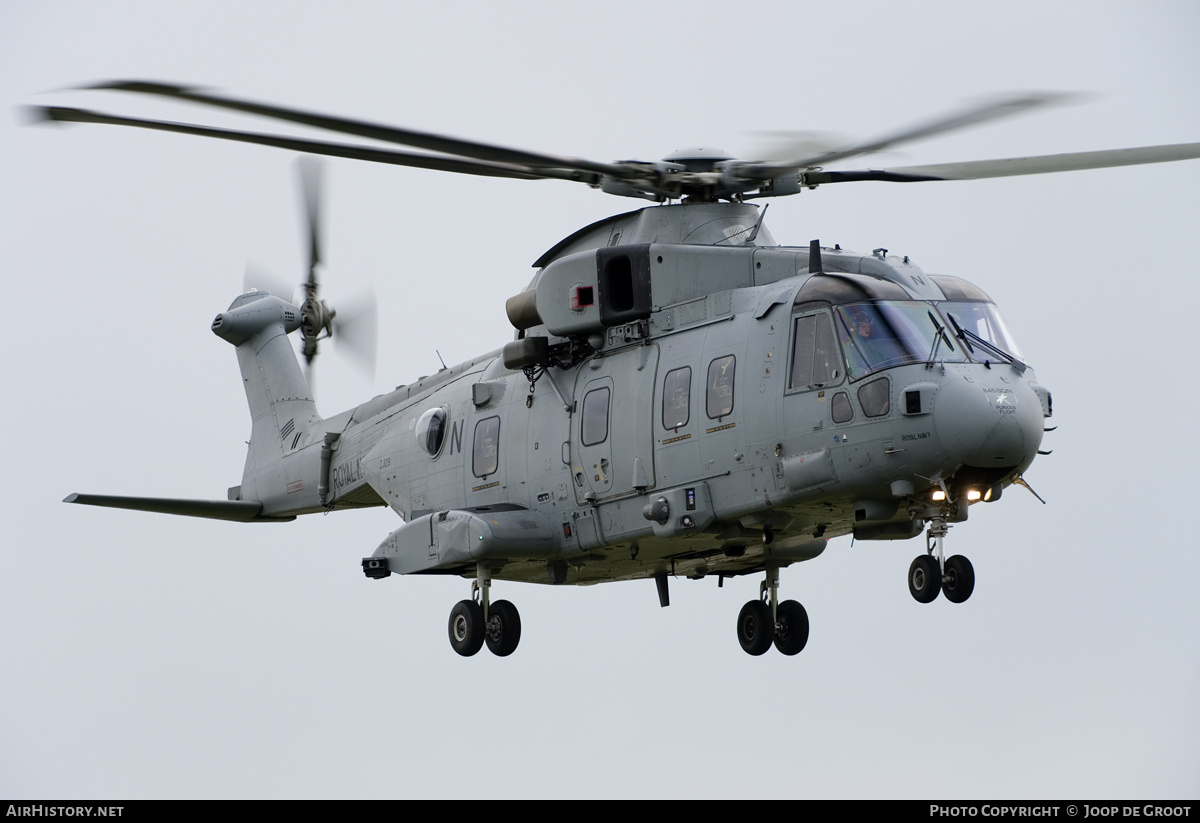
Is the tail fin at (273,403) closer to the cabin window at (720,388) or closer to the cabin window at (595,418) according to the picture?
the cabin window at (595,418)

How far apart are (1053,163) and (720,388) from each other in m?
4.14

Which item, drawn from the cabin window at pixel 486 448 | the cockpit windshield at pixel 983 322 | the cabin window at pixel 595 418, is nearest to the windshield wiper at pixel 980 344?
the cockpit windshield at pixel 983 322

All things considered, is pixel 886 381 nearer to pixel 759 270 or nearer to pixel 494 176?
pixel 759 270

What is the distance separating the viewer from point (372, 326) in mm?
25703

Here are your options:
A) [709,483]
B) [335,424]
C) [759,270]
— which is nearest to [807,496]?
[709,483]

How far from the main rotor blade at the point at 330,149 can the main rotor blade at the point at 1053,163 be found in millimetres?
3967

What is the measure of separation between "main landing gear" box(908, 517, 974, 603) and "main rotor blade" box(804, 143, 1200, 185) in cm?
380

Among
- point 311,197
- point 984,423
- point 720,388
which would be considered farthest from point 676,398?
point 311,197

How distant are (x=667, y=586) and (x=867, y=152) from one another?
6844mm

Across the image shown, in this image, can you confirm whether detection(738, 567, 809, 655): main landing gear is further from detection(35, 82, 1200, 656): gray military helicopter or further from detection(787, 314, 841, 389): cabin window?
detection(787, 314, 841, 389): cabin window

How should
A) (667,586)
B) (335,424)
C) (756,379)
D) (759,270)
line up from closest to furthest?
(756,379) < (759,270) < (667,586) < (335,424)

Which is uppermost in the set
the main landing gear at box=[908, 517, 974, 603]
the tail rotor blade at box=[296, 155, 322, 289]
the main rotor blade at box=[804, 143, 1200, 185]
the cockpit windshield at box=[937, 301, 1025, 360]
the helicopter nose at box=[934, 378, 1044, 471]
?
the tail rotor blade at box=[296, 155, 322, 289]

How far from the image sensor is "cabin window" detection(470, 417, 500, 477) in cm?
2139

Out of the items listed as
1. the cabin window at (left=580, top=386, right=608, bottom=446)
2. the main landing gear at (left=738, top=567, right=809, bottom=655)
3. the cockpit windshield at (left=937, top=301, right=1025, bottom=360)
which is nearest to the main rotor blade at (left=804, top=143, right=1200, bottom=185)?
the cockpit windshield at (left=937, top=301, right=1025, bottom=360)
